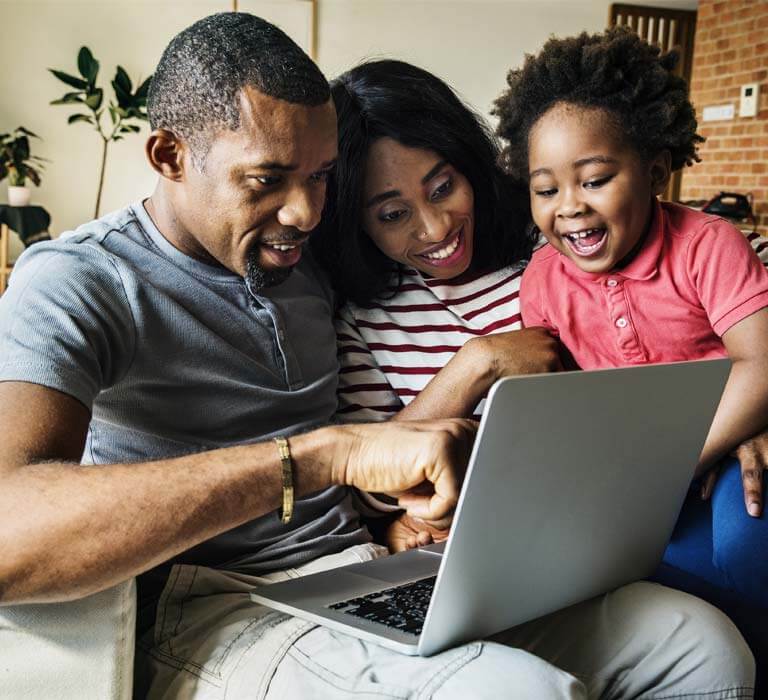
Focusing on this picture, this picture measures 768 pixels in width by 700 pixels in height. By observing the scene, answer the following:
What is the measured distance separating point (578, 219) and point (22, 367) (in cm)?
89

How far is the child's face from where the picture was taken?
1.47 metres

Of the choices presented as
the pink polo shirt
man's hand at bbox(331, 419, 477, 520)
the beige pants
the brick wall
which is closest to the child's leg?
the beige pants

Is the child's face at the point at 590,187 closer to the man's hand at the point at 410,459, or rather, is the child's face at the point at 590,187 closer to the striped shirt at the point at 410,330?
the striped shirt at the point at 410,330

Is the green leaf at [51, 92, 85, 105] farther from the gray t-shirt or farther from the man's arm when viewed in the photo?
the man's arm

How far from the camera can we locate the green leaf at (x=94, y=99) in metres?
5.64

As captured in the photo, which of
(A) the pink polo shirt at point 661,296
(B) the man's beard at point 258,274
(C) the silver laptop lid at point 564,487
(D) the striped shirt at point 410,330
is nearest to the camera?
(C) the silver laptop lid at point 564,487

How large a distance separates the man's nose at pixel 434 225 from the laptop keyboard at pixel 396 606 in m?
0.66

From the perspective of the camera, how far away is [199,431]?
1.25 meters

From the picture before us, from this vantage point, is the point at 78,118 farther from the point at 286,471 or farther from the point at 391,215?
the point at 286,471

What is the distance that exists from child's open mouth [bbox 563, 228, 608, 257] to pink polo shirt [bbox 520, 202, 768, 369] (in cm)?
6

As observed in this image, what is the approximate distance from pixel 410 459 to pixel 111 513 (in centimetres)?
30

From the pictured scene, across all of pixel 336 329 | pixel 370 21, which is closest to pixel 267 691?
pixel 336 329

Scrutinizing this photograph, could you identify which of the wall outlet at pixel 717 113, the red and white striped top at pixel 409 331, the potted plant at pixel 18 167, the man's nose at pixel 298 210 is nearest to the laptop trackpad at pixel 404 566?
the red and white striped top at pixel 409 331

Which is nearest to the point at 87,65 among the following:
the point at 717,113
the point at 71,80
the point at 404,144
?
the point at 71,80
